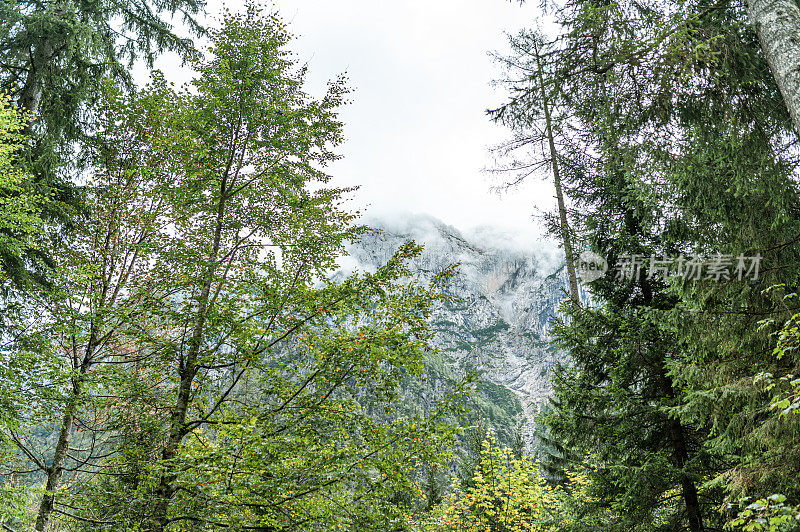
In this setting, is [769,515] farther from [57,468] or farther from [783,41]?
[57,468]

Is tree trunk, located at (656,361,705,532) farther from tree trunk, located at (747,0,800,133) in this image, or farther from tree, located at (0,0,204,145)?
tree, located at (0,0,204,145)

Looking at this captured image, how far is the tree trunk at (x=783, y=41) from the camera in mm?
3941

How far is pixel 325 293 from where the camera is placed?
5.52m

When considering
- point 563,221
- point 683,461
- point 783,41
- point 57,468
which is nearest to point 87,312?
point 57,468

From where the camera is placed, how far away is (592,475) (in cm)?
748

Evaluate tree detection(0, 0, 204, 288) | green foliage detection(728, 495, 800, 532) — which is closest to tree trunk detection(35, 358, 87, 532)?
tree detection(0, 0, 204, 288)

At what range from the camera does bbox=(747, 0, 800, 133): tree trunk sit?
394 cm

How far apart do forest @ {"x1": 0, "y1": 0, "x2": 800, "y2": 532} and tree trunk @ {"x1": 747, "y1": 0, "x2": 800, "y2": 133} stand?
0.02 meters

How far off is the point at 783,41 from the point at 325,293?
553cm

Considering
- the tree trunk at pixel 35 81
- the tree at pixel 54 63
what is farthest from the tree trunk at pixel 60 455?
the tree trunk at pixel 35 81

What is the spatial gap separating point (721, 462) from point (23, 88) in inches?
550

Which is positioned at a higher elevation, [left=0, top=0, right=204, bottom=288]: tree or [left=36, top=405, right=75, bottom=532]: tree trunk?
[left=0, top=0, right=204, bottom=288]: tree

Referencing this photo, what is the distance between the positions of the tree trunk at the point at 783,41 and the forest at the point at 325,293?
0.07 feet

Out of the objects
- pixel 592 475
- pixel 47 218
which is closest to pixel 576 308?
pixel 592 475
